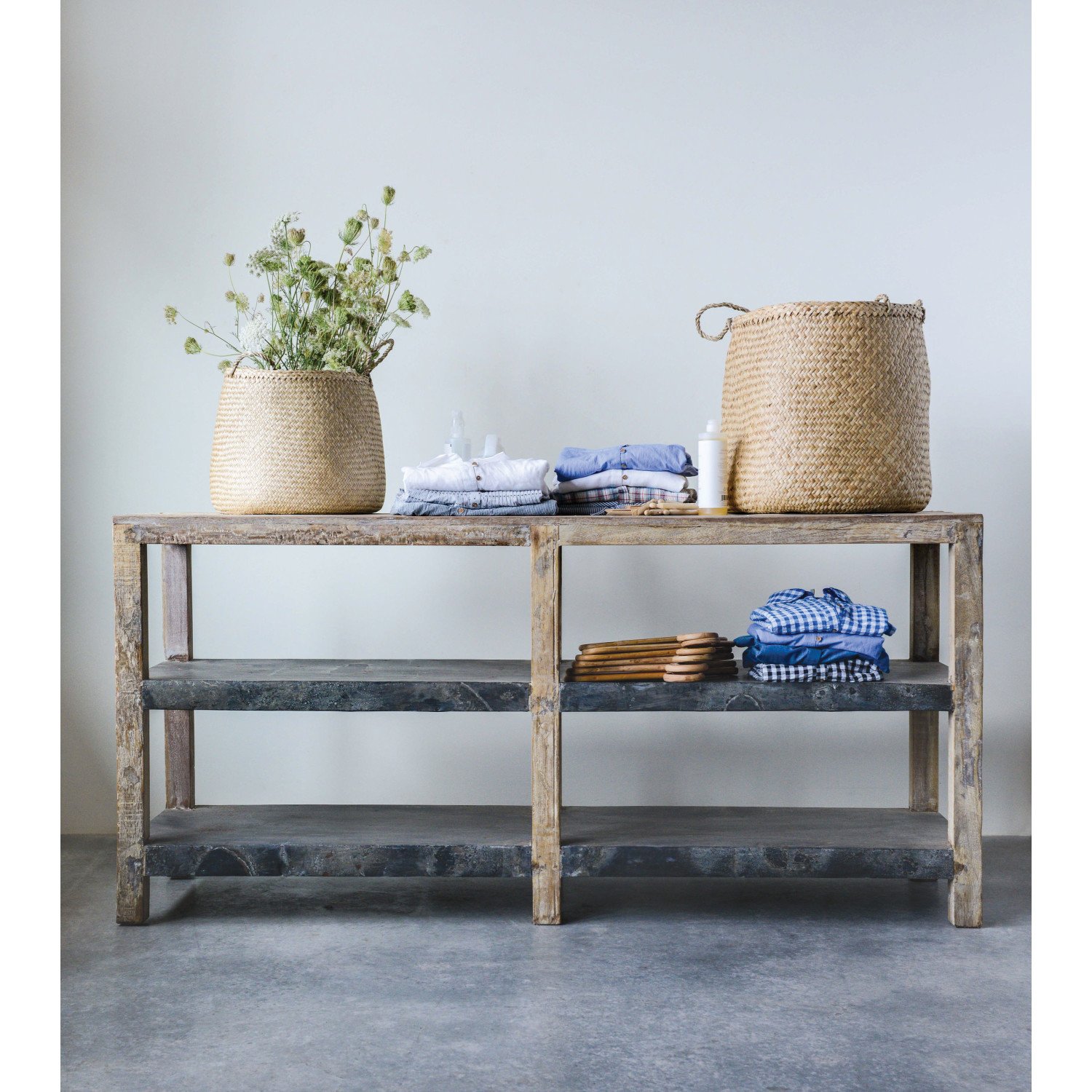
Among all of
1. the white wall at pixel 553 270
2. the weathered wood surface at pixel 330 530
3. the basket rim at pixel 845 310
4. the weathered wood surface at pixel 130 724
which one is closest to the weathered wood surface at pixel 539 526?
the weathered wood surface at pixel 330 530

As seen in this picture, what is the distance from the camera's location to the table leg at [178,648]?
109 inches

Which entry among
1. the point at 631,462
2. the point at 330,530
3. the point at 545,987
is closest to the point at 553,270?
the point at 631,462

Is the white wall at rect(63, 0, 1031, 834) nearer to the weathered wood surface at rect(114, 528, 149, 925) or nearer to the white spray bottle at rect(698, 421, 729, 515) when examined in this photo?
the white spray bottle at rect(698, 421, 729, 515)

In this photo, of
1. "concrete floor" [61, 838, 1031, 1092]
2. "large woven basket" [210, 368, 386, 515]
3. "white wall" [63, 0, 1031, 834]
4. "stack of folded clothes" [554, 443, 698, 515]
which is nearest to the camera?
"concrete floor" [61, 838, 1031, 1092]

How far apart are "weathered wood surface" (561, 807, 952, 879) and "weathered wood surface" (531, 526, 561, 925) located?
59 millimetres

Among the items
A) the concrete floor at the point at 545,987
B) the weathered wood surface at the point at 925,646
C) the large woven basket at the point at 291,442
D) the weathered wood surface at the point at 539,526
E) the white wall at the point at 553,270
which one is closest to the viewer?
the concrete floor at the point at 545,987

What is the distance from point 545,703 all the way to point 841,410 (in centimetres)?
88

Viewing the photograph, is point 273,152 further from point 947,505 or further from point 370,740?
point 947,505

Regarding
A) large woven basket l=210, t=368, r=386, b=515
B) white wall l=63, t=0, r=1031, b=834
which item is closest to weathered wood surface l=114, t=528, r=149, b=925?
large woven basket l=210, t=368, r=386, b=515

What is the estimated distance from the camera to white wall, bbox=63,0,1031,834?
3053 millimetres

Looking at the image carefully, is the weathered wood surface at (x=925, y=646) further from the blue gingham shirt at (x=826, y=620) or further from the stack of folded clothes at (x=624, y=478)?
the stack of folded clothes at (x=624, y=478)

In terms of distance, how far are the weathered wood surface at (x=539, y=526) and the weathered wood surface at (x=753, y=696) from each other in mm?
304

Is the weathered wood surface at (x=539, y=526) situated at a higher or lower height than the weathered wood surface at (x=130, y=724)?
higher

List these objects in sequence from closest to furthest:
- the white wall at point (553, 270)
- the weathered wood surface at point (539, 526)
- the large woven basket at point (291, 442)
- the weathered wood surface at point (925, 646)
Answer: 1. the weathered wood surface at point (539, 526)
2. the large woven basket at point (291, 442)
3. the weathered wood surface at point (925, 646)
4. the white wall at point (553, 270)
